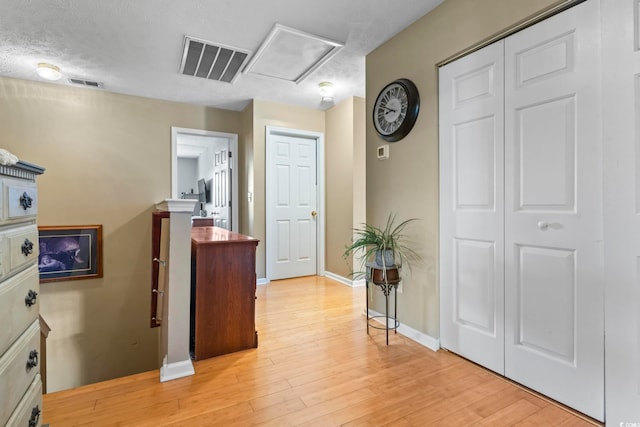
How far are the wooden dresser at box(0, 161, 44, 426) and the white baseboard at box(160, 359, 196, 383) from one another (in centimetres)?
64

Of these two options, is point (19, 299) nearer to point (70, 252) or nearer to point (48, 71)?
point (48, 71)

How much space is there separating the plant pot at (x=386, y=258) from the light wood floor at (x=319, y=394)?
22.7 inches

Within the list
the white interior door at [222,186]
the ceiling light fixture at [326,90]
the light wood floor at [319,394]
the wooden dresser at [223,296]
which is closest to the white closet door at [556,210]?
the light wood floor at [319,394]

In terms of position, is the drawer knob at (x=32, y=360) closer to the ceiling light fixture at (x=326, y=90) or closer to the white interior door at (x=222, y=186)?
the ceiling light fixture at (x=326, y=90)

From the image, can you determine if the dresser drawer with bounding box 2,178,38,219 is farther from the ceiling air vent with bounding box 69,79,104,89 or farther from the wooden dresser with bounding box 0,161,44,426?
the ceiling air vent with bounding box 69,79,104,89

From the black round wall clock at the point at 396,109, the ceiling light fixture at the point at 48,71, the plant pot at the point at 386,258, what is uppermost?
the ceiling light fixture at the point at 48,71

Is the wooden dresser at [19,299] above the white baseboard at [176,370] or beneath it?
above

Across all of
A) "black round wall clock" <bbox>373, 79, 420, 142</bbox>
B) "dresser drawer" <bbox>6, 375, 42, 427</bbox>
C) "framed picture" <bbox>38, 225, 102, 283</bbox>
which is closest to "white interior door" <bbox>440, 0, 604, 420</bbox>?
"black round wall clock" <bbox>373, 79, 420, 142</bbox>

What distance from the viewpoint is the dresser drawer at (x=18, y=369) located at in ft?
3.03

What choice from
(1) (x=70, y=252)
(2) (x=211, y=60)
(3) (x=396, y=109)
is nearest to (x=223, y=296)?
(3) (x=396, y=109)

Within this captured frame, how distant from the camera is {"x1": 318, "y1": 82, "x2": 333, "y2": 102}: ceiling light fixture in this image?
3365mm

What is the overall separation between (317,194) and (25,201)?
3476 mm

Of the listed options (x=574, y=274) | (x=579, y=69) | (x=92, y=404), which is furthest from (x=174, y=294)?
(x=579, y=69)

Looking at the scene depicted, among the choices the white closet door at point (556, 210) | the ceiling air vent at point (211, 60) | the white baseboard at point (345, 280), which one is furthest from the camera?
the white baseboard at point (345, 280)
